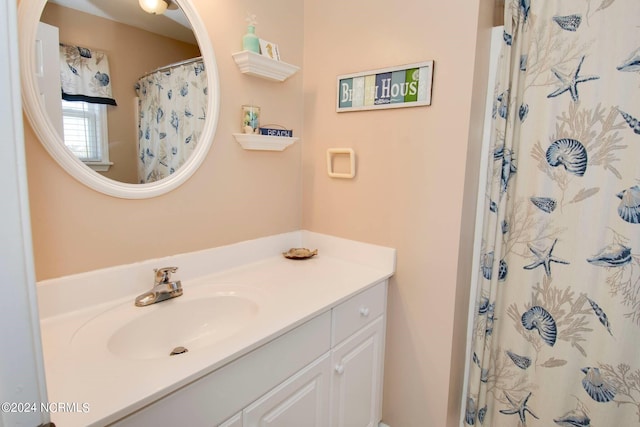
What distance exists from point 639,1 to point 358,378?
1646 millimetres

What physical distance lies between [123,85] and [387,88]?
1.01 metres

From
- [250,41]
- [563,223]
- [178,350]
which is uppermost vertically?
[250,41]

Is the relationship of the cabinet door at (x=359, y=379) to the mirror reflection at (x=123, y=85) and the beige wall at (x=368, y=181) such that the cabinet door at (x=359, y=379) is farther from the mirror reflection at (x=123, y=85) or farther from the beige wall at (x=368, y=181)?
the mirror reflection at (x=123, y=85)

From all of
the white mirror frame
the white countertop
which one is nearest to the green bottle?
the white mirror frame

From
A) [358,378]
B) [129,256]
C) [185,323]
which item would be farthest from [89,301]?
[358,378]

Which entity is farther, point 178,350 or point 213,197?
point 213,197

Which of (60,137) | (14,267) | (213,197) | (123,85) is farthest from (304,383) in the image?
(123,85)

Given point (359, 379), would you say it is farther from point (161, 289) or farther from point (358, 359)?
point (161, 289)

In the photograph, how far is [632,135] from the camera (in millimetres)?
1145

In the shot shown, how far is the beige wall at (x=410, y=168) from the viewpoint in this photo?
134 centimetres

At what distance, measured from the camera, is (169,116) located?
130cm

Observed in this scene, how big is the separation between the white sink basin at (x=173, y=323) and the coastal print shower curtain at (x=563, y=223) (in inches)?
40.0

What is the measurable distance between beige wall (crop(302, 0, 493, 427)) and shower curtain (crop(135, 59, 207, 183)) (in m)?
0.61

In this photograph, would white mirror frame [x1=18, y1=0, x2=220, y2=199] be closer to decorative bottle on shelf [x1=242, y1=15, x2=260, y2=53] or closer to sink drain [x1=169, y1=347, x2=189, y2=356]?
decorative bottle on shelf [x1=242, y1=15, x2=260, y2=53]
